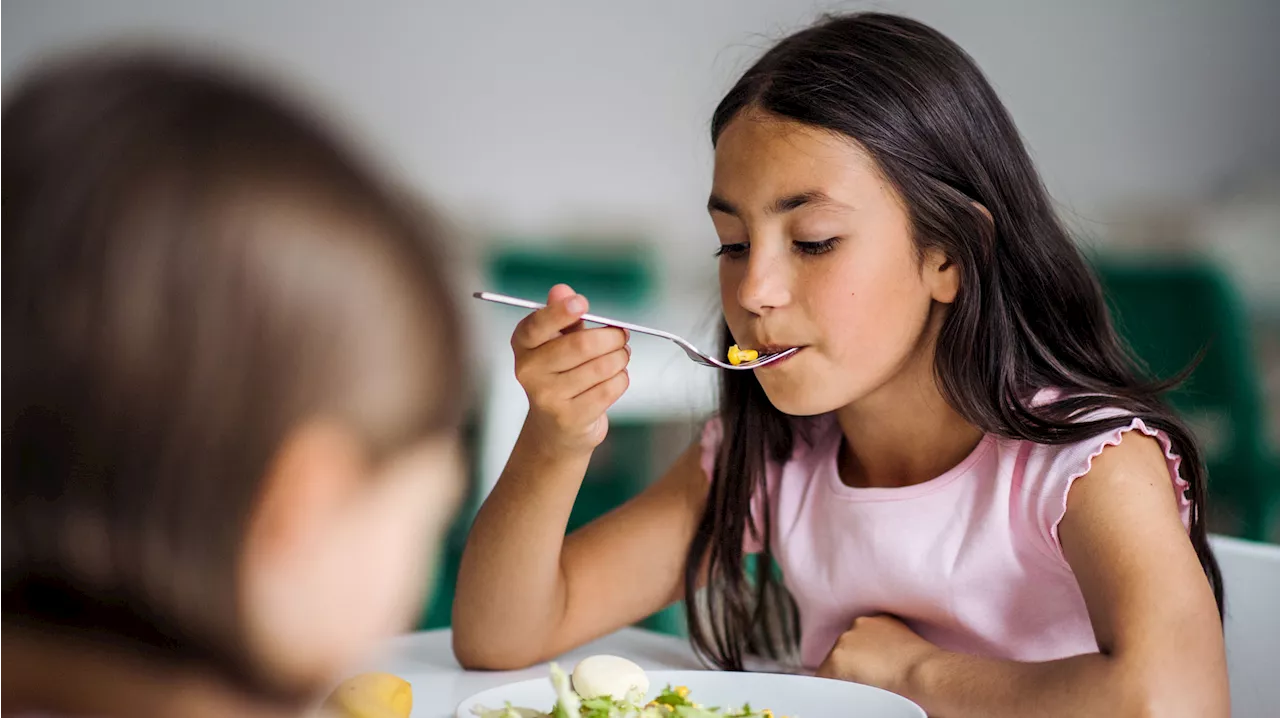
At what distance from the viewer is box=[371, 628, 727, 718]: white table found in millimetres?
978

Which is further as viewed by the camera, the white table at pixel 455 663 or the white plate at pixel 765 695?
the white table at pixel 455 663

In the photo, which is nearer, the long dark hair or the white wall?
the long dark hair

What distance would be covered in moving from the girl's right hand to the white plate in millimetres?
217

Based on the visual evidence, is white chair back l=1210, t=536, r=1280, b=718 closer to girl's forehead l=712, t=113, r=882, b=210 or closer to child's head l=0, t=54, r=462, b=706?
girl's forehead l=712, t=113, r=882, b=210

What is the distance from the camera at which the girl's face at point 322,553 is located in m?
0.39

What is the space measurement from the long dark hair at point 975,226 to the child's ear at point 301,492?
72cm

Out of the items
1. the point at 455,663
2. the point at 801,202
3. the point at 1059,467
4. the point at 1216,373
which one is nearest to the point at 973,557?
the point at 1059,467

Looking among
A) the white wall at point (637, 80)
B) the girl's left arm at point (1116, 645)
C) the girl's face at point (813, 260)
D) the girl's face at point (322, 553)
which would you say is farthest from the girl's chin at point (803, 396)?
the white wall at point (637, 80)

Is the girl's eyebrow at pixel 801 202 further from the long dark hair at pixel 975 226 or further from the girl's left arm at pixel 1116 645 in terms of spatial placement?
the girl's left arm at pixel 1116 645

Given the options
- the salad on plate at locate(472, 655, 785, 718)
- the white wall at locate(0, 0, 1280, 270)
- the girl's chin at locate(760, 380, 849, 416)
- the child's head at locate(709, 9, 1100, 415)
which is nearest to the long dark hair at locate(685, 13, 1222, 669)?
the child's head at locate(709, 9, 1100, 415)

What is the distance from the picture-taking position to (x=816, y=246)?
1013 mm

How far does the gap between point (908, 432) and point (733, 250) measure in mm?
264

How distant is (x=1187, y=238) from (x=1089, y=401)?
2845mm

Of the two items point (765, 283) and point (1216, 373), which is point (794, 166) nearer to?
point (765, 283)
